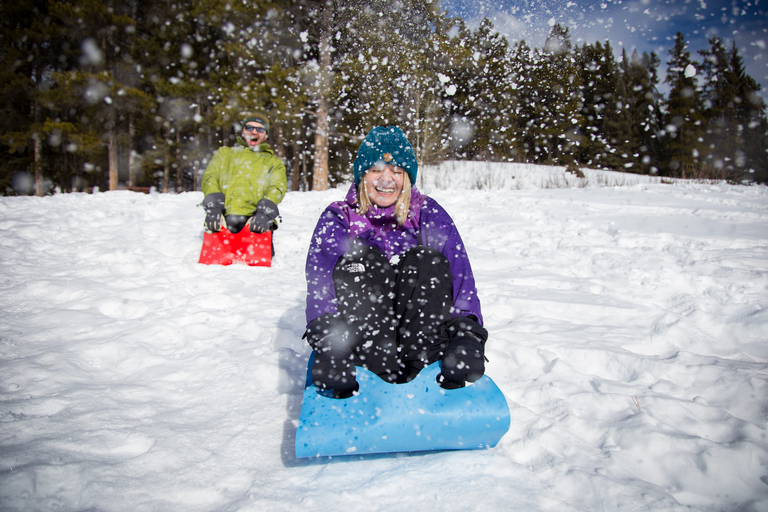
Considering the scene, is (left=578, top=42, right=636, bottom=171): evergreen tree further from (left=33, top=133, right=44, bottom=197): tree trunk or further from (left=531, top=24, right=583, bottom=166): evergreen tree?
(left=33, top=133, right=44, bottom=197): tree trunk

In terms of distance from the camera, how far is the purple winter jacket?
1.47 m

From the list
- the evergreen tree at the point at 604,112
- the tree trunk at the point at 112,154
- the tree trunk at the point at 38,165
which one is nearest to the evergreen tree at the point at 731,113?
the evergreen tree at the point at 604,112

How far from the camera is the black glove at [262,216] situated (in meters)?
3.50

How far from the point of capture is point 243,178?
384cm

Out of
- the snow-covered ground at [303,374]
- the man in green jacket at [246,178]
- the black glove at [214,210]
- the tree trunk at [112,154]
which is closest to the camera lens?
the snow-covered ground at [303,374]

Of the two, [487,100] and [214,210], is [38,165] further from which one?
[487,100]

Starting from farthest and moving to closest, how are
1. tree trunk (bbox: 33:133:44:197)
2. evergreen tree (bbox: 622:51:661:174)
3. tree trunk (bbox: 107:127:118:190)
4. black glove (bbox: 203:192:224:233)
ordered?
evergreen tree (bbox: 622:51:661:174), tree trunk (bbox: 33:133:44:197), tree trunk (bbox: 107:127:118:190), black glove (bbox: 203:192:224:233)

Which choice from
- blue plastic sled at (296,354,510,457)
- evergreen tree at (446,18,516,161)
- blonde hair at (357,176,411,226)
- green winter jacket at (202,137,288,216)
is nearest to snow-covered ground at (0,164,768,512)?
blue plastic sled at (296,354,510,457)

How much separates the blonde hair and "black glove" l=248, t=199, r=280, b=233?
2.00 meters

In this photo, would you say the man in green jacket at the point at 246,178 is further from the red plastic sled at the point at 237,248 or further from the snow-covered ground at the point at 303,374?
the snow-covered ground at the point at 303,374

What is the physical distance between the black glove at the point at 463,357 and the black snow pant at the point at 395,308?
0.27ft

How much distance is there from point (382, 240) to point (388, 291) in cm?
34

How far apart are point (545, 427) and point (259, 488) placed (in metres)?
0.95

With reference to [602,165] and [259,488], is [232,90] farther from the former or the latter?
[602,165]
